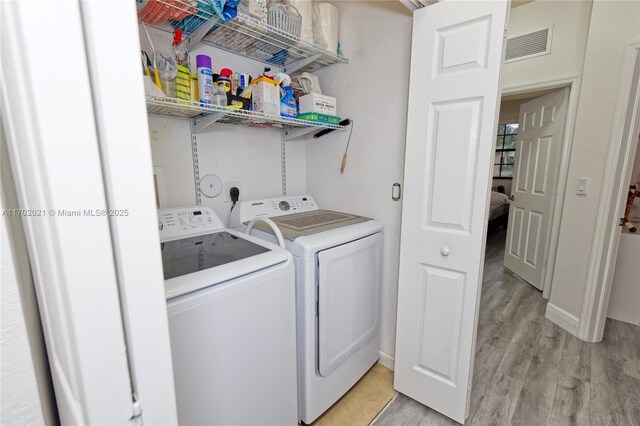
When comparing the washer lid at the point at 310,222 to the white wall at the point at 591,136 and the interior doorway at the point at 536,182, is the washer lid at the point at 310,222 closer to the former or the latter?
the white wall at the point at 591,136

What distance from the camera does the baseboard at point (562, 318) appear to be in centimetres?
→ 226

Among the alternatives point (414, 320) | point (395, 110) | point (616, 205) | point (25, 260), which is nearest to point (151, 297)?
point (25, 260)

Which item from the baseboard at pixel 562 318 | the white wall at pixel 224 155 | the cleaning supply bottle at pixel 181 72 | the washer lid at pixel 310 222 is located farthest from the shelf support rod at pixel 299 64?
the baseboard at pixel 562 318

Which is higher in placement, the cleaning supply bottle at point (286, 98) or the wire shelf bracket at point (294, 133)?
the cleaning supply bottle at point (286, 98)

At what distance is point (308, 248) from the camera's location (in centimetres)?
129

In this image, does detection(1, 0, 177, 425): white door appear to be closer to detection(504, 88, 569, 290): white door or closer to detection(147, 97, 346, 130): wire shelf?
detection(147, 97, 346, 130): wire shelf

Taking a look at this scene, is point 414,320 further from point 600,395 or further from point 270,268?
point 600,395

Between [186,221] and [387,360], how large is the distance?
156cm

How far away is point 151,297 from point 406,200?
4.25 ft

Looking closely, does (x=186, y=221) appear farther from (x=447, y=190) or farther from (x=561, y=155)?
(x=561, y=155)

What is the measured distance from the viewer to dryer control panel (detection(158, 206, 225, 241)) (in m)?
1.40

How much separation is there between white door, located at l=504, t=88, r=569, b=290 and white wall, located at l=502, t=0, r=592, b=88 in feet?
0.85

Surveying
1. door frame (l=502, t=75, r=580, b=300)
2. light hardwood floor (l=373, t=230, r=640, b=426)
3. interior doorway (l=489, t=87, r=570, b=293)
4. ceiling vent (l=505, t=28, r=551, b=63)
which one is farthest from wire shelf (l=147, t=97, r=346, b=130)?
interior doorway (l=489, t=87, r=570, b=293)

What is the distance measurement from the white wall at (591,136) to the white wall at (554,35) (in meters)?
0.26
